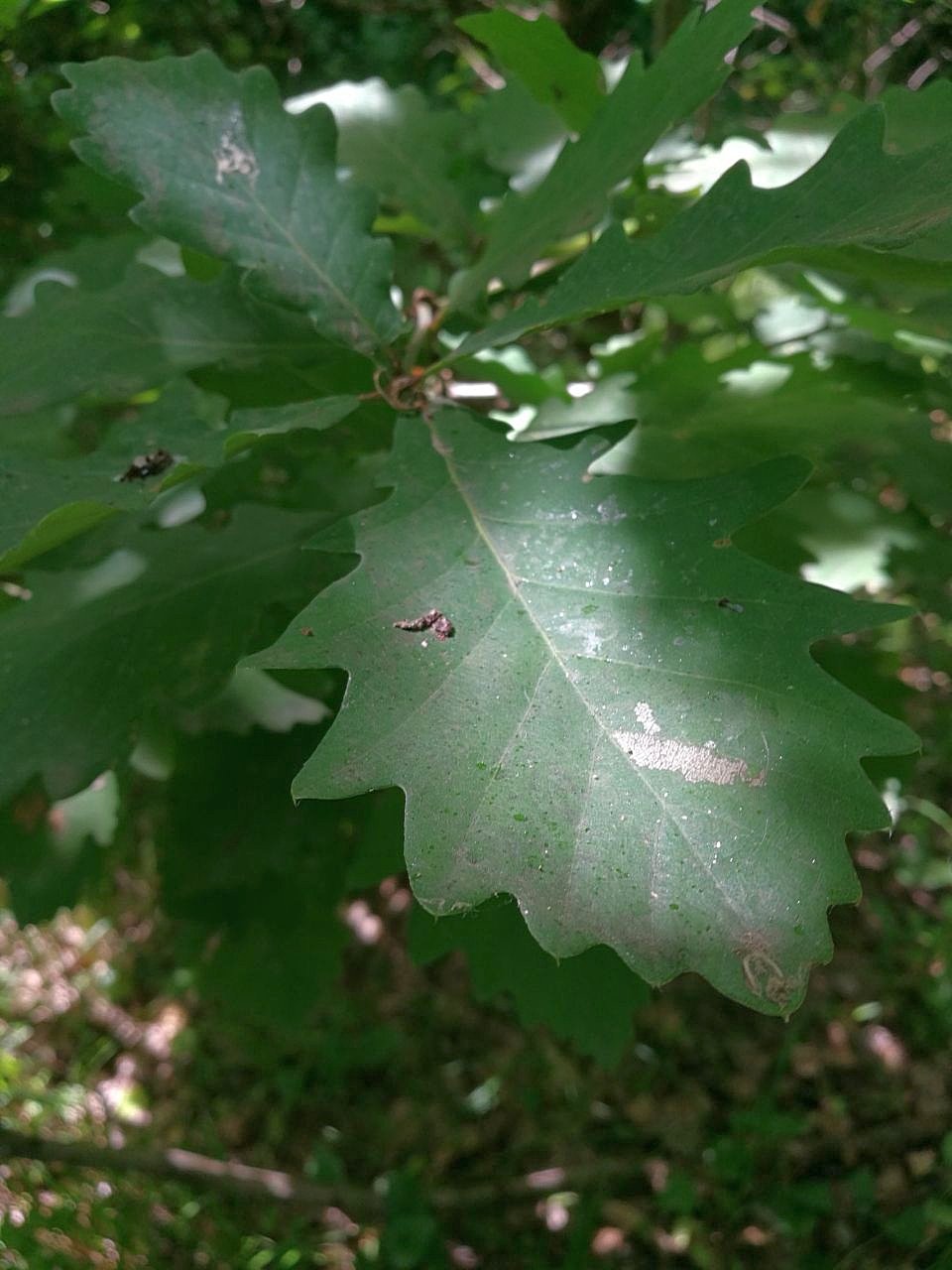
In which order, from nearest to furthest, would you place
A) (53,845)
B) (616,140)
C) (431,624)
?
1. (431,624)
2. (616,140)
3. (53,845)

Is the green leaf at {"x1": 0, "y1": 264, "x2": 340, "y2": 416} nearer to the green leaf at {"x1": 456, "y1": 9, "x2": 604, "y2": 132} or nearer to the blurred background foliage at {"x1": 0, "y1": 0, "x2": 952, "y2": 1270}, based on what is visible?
the blurred background foliage at {"x1": 0, "y1": 0, "x2": 952, "y2": 1270}

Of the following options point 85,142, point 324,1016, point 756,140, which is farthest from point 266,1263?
point 756,140

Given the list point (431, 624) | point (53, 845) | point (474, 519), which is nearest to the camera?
point (431, 624)

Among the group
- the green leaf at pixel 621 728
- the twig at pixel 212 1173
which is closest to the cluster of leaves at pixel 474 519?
the green leaf at pixel 621 728

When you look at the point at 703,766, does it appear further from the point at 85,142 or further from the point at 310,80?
the point at 310,80

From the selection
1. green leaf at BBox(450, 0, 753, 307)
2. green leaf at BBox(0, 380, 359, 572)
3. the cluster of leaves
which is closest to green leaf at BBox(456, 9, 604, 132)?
the cluster of leaves

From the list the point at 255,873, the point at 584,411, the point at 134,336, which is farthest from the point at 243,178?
the point at 255,873

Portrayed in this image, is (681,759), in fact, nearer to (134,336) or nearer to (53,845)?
(134,336)
